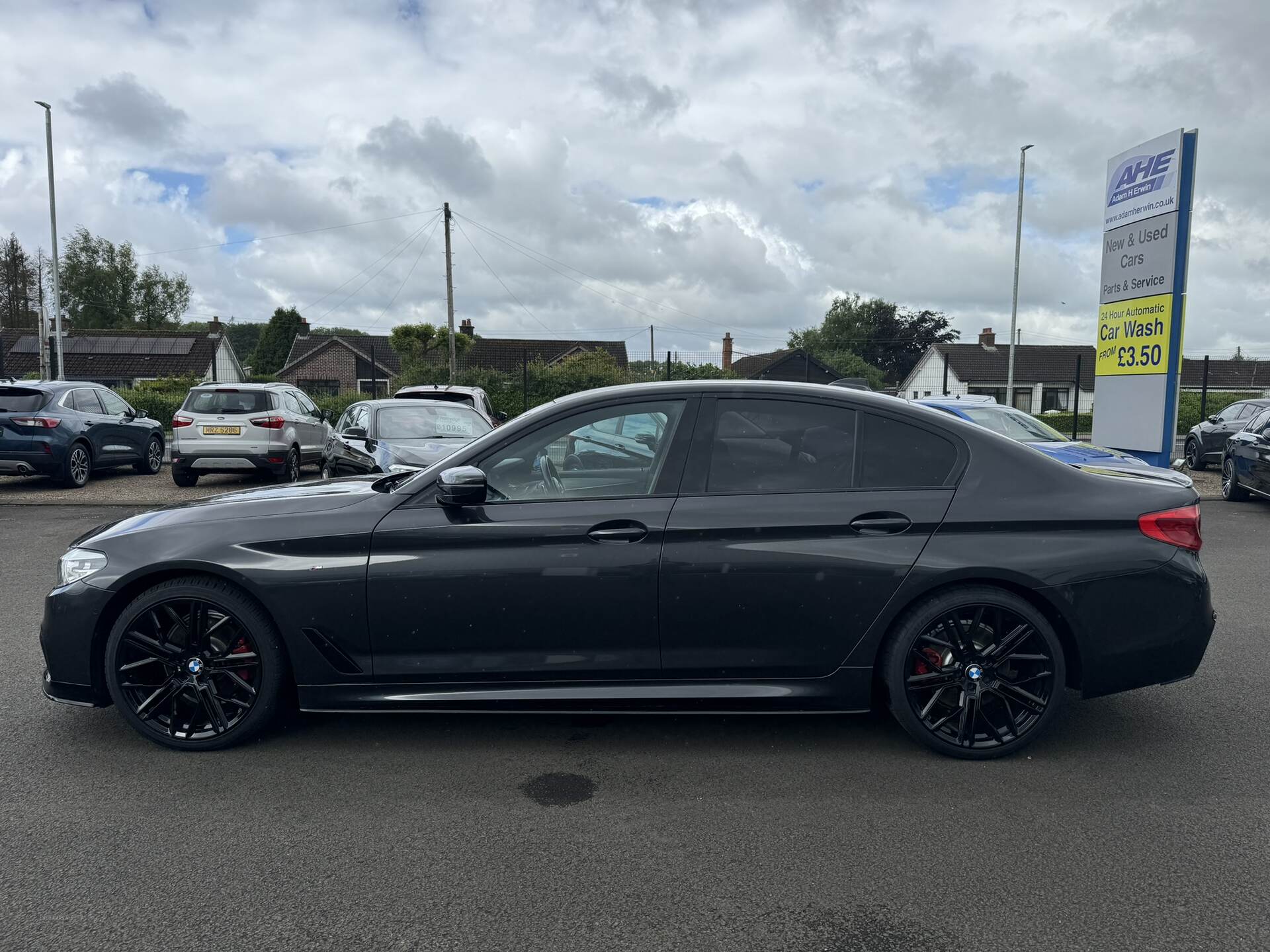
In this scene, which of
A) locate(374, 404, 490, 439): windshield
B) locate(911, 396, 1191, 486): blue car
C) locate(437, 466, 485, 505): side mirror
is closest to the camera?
locate(437, 466, 485, 505): side mirror

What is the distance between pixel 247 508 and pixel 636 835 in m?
2.15

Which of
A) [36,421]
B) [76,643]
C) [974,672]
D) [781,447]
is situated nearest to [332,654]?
[76,643]

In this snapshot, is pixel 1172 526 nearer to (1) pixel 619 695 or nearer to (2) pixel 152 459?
(1) pixel 619 695

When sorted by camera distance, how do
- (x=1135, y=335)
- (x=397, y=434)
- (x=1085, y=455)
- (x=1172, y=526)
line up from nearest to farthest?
(x=1172, y=526) → (x=1085, y=455) → (x=397, y=434) → (x=1135, y=335)

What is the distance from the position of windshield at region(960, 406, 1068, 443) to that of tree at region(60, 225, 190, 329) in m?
83.6

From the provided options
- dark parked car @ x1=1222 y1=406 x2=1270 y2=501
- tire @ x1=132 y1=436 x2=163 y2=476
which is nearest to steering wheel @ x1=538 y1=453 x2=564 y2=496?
dark parked car @ x1=1222 y1=406 x2=1270 y2=501

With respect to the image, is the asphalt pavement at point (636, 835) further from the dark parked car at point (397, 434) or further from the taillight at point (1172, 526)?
the dark parked car at point (397, 434)

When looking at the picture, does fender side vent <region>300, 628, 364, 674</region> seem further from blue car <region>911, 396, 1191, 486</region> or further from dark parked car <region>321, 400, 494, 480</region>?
blue car <region>911, 396, 1191, 486</region>

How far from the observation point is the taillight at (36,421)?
13.4 m

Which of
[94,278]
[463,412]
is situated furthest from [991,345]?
[94,278]

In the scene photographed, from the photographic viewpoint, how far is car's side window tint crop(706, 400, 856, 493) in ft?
12.9

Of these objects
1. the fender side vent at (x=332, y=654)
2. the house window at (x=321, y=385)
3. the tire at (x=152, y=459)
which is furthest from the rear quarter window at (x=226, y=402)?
the house window at (x=321, y=385)

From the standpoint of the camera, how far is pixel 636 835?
128 inches

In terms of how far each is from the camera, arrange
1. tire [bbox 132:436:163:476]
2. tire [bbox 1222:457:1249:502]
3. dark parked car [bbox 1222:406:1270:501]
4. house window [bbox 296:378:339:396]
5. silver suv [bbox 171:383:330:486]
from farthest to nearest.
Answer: house window [bbox 296:378:339:396] < tire [bbox 132:436:163:476] < silver suv [bbox 171:383:330:486] < tire [bbox 1222:457:1249:502] < dark parked car [bbox 1222:406:1270:501]
